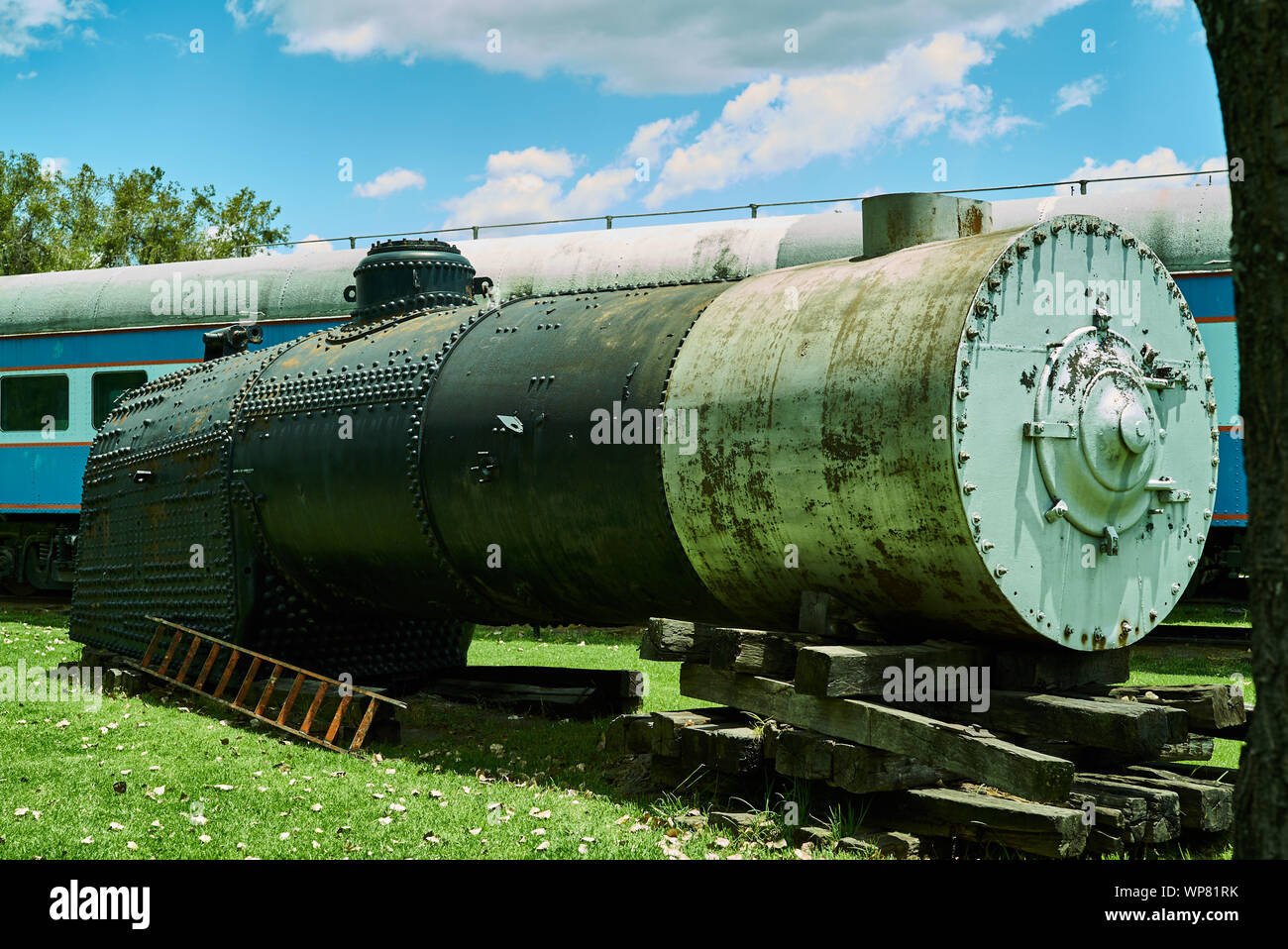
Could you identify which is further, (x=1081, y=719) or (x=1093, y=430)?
(x=1093, y=430)

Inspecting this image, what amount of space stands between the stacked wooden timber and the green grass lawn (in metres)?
0.31

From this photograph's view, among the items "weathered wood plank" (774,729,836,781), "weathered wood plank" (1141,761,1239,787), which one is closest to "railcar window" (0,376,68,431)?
"weathered wood plank" (774,729,836,781)

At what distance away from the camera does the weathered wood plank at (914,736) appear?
4.20 meters

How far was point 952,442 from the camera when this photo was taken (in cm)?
445

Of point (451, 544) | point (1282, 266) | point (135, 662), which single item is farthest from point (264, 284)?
point (1282, 266)

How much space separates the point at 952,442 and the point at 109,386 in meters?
12.0

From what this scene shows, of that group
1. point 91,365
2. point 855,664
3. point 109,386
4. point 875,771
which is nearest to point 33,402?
point 91,365

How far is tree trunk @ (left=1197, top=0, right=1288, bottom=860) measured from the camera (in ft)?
8.63

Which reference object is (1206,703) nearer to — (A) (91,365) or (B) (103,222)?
(A) (91,365)

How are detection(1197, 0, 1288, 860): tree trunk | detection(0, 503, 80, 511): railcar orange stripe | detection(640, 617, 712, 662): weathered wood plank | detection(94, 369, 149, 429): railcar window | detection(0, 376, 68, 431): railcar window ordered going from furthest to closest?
detection(0, 376, 68, 431): railcar window
detection(0, 503, 80, 511): railcar orange stripe
detection(94, 369, 149, 429): railcar window
detection(640, 617, 712, 662): weathered wood plank
detection(1197, 0, 1288, 860): tree trunk

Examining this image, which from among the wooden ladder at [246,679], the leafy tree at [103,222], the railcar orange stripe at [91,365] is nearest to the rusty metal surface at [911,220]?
the wooden ladder at [246,679]

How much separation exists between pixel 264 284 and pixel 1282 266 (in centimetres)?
1217

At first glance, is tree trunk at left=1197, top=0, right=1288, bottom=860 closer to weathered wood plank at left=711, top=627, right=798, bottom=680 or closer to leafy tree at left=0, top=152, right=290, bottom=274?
weathered wood plank at left=711, top=627, right=798, bottom=680

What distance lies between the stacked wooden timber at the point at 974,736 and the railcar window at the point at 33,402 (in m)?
11.2
